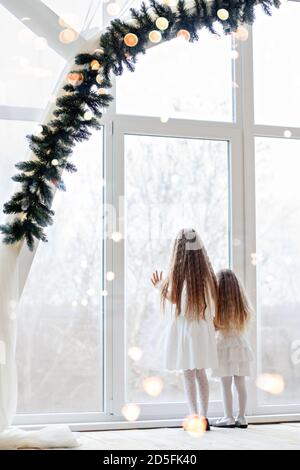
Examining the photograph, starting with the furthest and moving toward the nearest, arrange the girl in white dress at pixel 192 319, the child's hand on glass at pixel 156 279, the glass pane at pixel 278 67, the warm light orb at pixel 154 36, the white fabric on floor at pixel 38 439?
1. the glass pane at pixel 278 67
2. the child's hand on glass at pixel 156 279
3. the girl in white dress at pixel 192 319
4. the warm light orb at pixel 154 36
5. the white fabric on floor at pixel 38 439

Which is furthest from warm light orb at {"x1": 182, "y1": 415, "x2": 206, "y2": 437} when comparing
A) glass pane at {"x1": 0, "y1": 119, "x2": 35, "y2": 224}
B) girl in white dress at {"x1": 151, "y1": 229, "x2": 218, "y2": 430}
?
glass pane at {"x1": 0, "y1": 119, "x2": 35, "y2": 224}

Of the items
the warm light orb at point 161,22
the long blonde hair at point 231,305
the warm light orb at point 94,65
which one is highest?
the warm light orb at point 161,22

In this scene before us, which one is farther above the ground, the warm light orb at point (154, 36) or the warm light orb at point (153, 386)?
the warm light orb at point (154, 36)

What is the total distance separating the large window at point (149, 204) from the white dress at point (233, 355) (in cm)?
29

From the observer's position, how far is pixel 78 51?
467cm

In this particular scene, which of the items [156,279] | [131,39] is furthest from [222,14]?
[156,279]

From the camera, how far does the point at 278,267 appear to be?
223 inches

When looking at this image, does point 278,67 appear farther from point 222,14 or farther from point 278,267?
point 278,267

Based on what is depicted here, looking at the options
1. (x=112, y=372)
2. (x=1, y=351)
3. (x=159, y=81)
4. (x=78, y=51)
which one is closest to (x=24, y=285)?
(x=1, y=351)

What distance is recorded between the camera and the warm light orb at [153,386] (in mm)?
5223

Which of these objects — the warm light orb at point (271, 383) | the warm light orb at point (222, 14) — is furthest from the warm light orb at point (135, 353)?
the warm light orb at point (222, 14)

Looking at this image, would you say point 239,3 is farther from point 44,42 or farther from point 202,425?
point 202,425

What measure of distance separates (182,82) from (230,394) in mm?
1992

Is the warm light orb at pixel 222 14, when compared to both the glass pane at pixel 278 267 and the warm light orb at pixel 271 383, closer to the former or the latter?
the glass pane at pixel 278 267
